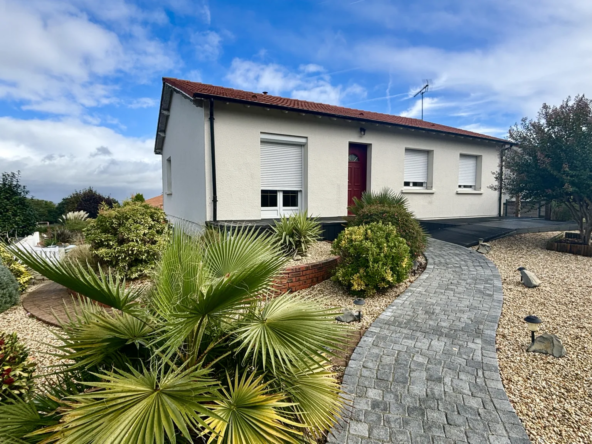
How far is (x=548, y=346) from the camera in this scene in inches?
132

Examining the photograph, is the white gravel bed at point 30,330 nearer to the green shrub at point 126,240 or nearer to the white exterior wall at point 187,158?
the green shrub at point 126,240

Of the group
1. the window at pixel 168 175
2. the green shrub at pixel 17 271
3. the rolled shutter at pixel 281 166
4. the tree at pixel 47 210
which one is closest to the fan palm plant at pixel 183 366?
the green shrub at pixel 17 271

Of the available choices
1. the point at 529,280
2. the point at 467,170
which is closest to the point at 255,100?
the point at 529,280

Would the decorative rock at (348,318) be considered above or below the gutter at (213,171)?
below

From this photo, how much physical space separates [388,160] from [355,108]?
393 cm

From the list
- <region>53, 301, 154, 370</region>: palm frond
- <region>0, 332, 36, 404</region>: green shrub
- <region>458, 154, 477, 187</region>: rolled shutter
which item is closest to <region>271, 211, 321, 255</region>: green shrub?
<region>53, 301, 154, 370</region>: palm frond

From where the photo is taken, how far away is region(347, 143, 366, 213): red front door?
35.7ft

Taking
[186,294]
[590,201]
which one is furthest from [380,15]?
[186,294]

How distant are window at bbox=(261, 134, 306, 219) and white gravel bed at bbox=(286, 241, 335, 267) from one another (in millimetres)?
2467

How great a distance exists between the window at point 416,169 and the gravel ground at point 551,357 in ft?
19.3

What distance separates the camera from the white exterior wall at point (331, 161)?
8.64 meters

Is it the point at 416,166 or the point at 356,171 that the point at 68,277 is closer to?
the point at 356,171

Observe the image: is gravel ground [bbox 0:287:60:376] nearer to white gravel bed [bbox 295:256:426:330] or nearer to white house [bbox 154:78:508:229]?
white gravel bed [bbox 295:256:426:330]

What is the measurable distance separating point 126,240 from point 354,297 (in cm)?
479
